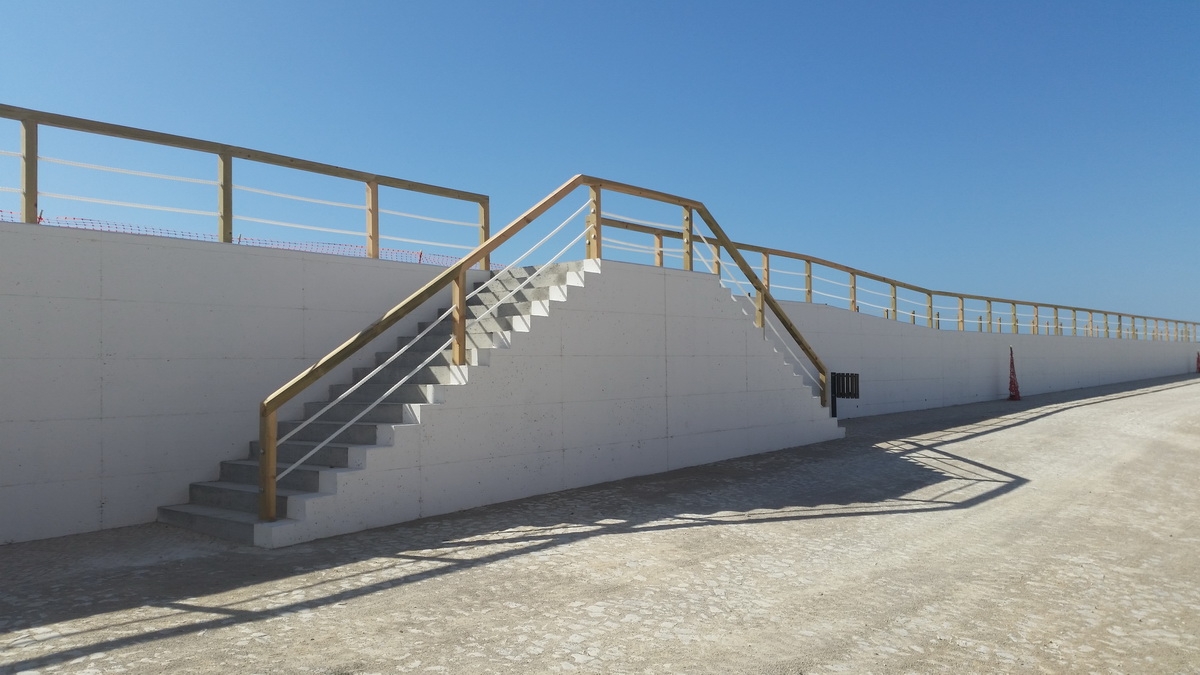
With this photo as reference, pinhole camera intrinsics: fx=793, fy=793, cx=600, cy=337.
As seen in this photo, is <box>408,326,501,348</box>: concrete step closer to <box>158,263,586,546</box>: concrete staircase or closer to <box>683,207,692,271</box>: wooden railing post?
<box>158,263,586,546</box>: concrete staircase

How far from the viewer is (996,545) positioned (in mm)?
6016

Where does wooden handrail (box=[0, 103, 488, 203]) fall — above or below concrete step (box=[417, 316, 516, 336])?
above

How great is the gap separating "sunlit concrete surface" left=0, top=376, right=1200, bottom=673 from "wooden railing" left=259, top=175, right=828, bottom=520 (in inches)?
30.6

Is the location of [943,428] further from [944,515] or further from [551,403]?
[551,403]

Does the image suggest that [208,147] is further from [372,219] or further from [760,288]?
[760,288]

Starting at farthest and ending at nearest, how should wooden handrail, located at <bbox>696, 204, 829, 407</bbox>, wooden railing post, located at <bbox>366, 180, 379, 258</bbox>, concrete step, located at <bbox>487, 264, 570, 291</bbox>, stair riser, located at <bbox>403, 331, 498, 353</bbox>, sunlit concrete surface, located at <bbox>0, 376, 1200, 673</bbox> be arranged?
wooden handrail, located at <bbox>696, 204, 829, 407</bbox>
concrete step, located at <bbox>487, 264, 570, 291</bbox>
wooden railing post, located at <bbox>366, 180, 379, 258</bbox>
stair riser, located at <bbox>403, 331, 498, 353</bbox>
sunlit concrete surface, located at <bbox>0, 376, 1200, 673</bbox>

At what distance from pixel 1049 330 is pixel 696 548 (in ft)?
76.6

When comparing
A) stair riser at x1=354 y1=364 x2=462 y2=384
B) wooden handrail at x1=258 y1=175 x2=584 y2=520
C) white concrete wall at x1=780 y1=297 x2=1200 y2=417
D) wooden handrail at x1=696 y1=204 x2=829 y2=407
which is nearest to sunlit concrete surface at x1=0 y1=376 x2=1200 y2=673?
wooden handrail at x1=258 y1=175 x2=584 y2=520

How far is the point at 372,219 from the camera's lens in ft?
28.9

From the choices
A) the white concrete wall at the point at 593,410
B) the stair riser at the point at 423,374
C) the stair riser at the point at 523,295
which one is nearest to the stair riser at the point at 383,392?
the stair riser at the point at 423,374

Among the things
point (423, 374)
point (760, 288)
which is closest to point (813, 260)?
point (760, 288)

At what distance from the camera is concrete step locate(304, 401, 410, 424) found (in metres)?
7.16

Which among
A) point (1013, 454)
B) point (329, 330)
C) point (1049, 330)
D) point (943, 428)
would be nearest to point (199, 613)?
point (329, 330)

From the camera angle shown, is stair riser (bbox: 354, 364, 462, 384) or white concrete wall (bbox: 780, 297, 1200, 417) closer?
stair riser (bbox: 354, 364, 462, 384)
